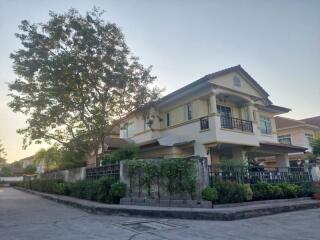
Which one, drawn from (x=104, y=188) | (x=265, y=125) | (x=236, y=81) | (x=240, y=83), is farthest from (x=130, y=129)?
(x=104, y=188)

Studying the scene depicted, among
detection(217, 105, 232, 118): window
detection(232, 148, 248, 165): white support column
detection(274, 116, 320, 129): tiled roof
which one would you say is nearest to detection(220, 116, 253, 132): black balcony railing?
detection(217, 105, 232, 118): window

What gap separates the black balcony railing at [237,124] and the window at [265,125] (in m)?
4.95

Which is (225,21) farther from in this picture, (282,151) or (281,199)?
(282,151)

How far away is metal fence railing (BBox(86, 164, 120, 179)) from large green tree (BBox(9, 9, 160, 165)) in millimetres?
2708

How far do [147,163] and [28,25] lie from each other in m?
11.8

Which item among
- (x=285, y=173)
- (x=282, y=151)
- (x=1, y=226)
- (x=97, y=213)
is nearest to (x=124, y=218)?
(x=97, y=213)

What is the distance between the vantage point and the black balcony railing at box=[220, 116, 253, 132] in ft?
58.7

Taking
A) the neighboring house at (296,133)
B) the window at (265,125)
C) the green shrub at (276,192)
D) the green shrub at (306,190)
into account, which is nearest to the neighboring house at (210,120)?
the window at (265,125)

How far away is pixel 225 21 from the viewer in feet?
41.1

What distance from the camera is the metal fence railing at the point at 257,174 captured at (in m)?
11.2

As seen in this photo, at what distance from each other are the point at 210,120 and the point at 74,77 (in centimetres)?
886

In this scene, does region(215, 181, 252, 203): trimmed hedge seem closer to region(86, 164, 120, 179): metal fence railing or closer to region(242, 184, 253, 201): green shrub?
region(242, 184, 253, 201): green shrub

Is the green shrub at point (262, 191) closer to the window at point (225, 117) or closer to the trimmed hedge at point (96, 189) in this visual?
the trimmed hedge at point (96, 189)

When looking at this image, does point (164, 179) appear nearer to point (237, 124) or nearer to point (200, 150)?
point (200, 150)
